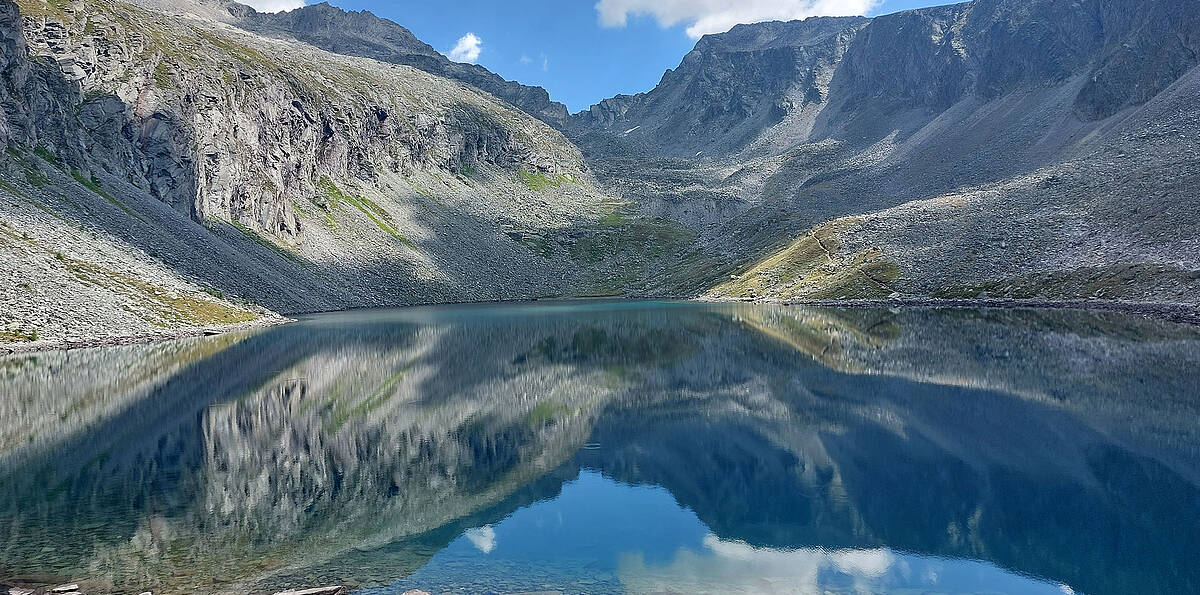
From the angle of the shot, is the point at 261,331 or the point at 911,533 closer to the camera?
the point at 911,533

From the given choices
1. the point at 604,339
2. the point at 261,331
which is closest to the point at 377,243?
Result: the point at 261,331

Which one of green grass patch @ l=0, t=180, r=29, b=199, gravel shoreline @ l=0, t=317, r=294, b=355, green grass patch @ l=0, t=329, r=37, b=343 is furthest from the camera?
green grass patch @ l=0, t=180, r=29, b=199

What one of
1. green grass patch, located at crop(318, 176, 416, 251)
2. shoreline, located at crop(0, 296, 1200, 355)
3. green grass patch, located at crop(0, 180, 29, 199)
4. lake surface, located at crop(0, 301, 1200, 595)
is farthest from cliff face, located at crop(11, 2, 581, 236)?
lake surface, located at crop(0, 301, 1200, 595)

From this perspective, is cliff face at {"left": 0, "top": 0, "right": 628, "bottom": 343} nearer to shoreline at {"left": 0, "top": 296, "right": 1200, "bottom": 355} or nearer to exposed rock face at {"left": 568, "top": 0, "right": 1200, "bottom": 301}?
shoreline at {"left": 0, "top": 296, "right": 1200, "bottom": 355}

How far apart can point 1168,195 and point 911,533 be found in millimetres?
97631

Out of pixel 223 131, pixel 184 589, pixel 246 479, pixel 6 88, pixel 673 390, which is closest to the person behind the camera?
pixel 184 589

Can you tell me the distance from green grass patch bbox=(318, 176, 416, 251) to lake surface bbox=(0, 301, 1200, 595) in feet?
360

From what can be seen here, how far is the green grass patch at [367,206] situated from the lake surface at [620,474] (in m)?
110

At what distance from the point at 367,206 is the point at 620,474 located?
5943 inches

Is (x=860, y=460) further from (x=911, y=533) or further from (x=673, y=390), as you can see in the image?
(x=673, y=390)

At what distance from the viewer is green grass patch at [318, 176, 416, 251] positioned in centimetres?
15762

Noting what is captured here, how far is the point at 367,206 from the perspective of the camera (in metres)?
164

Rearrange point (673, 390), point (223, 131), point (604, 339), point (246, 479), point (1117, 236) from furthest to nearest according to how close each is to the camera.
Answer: point (223, 131) < point (1117, 236) < point (604, 339) < point (673, 390) < point (246, 479)

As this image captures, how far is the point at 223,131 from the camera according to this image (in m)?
142
